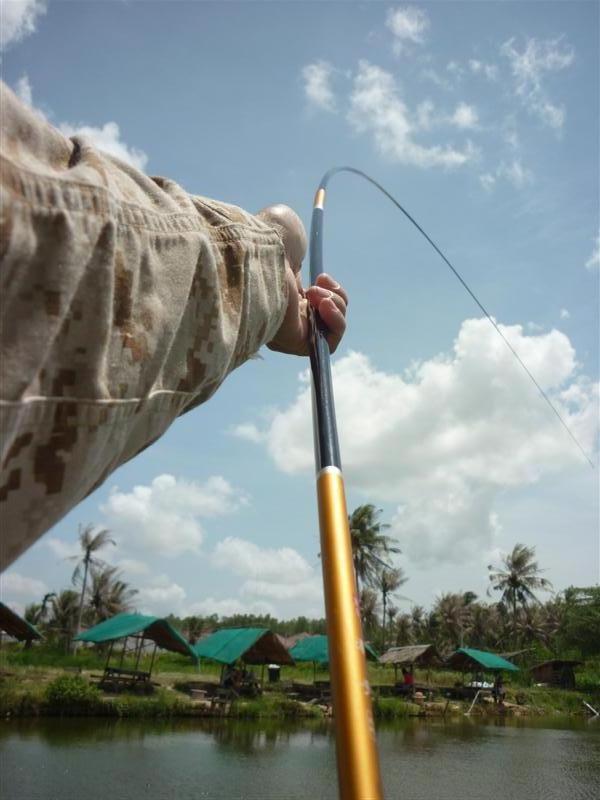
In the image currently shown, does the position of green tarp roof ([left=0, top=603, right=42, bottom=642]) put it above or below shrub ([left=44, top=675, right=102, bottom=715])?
above

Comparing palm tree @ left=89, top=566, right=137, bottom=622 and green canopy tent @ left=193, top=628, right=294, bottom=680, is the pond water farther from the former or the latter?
palm tree @ left=89, top=566, right=137, bottom=622

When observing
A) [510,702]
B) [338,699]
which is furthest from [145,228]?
[510,702]

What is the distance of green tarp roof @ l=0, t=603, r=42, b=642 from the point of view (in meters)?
13.7

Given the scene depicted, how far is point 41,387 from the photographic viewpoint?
45cm

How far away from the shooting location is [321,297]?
0.93m

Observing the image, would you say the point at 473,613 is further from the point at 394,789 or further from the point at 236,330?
the point at 236,330

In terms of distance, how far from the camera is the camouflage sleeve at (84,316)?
1.43ft

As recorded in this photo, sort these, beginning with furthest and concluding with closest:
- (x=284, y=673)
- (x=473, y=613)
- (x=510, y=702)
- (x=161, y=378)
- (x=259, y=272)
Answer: (x=473, y=613) → (x=284, y=673) → (x=510, y=702) → (x=259, y=272) → (x=161, y=378)

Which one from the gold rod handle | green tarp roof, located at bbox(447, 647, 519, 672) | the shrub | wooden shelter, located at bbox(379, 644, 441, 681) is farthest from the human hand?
green tarp roof, located at bbox(447, 647, 519, 672)

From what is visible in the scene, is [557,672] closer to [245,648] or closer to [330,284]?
[245,648]

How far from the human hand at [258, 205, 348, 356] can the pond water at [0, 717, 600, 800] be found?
6.00 metres

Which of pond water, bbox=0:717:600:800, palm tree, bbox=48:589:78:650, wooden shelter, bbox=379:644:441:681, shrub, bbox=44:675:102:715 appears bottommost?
pond water, bbox=0:717:600:800

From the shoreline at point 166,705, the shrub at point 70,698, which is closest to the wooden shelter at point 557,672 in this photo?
the shoreline at point 166,705

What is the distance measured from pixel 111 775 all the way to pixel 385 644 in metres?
30.2
